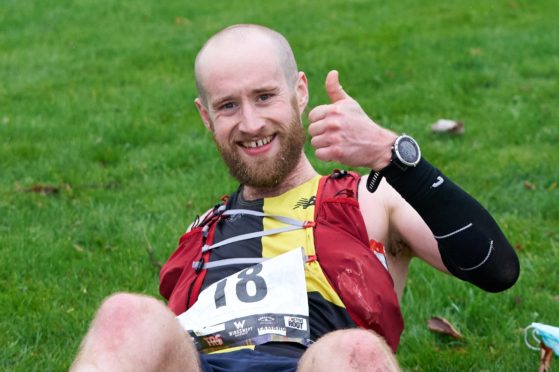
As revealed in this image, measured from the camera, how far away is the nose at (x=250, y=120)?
3504mm

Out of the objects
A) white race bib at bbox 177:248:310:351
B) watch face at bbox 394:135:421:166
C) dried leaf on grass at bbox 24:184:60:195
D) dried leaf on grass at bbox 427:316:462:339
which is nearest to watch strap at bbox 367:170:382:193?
watch face at bbox 394:135:421:166

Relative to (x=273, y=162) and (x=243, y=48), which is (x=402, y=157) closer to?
(x=273, y=162)

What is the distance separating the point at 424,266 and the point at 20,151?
11.3 ft

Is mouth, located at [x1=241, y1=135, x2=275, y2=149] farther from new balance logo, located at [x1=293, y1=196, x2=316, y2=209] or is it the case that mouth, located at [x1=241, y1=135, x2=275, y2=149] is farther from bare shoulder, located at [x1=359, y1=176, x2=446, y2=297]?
bare shoulder, located at [x1=359, y1=176, x2=446, y2=297]

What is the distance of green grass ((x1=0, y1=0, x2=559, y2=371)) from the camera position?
14.5 feet

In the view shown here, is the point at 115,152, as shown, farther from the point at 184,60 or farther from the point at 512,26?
the point at 512,26

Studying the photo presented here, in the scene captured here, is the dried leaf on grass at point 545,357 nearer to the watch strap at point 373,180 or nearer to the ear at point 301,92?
the watch strap at point 373,180

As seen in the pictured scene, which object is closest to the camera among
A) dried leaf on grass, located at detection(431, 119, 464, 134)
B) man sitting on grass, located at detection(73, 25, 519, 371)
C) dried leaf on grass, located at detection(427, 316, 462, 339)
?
man sitting on grass, located at detection(73, 25, 519, 371)

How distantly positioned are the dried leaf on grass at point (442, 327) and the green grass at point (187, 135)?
0.20ft

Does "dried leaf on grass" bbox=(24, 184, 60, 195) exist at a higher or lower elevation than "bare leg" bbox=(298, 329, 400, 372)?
lower

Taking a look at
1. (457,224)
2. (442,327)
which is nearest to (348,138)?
(457,224)

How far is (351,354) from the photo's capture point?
254cm

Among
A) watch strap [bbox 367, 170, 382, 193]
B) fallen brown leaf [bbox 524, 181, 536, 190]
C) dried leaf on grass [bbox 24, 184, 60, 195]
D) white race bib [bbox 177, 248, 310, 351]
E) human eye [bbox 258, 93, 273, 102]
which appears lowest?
fallen brown leaf [bbox 524, 181, 536, 190]

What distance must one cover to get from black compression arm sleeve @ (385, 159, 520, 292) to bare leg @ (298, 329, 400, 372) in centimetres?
56
